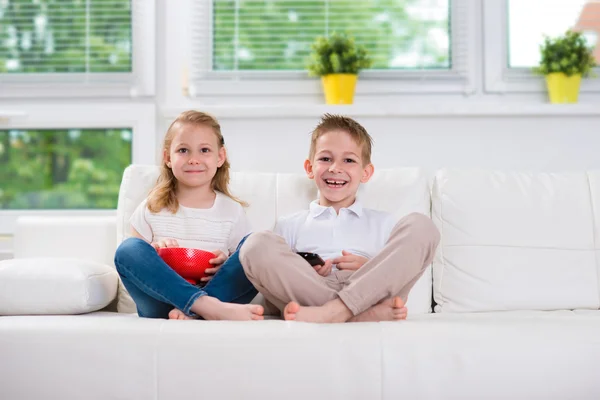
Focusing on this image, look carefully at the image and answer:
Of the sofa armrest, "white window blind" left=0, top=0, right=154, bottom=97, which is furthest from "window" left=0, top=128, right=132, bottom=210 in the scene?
the sofa armrest

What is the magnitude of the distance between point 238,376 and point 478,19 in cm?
178

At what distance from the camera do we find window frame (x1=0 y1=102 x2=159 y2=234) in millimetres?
2688

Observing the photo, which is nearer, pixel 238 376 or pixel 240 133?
pixel 238 376

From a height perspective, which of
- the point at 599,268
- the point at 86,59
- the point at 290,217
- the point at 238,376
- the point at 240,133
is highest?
the point at 86,59

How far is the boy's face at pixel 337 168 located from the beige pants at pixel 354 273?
11.7 inches

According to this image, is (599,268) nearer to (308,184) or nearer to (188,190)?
(308,184)

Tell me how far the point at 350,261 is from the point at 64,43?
1595 millimetres

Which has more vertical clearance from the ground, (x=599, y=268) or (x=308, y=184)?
(x=308, y=184)

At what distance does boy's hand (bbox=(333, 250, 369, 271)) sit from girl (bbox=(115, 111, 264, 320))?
234 mm

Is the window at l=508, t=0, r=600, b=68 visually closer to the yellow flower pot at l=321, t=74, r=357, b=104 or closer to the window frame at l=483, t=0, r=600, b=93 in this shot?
the window frame at l=483, t=0, r=600, b=93

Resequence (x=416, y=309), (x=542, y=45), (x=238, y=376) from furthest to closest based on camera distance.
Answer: (x=542, y=45), (x=416, y=309), (x=238, y=376)

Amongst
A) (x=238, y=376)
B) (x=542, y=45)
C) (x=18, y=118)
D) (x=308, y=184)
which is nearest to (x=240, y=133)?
(x=308, y=184)

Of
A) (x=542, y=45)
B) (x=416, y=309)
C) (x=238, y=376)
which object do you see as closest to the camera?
(x=238, y=376)

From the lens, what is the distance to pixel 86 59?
2.77 metres
